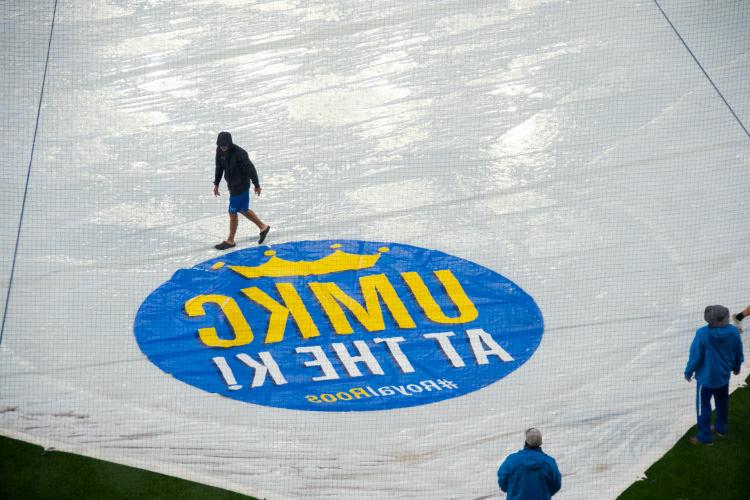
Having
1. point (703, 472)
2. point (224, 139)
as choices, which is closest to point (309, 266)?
point (224, 139)

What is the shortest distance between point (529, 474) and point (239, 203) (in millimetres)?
4652

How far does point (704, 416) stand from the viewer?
792cm

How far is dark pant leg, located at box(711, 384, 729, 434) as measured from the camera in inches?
310

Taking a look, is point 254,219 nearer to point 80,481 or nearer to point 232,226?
point 232,226

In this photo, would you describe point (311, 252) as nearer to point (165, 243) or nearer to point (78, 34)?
point (165, 243)

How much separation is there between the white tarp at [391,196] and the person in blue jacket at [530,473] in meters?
1.06

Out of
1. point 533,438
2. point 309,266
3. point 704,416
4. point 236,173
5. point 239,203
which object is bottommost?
point 533,438

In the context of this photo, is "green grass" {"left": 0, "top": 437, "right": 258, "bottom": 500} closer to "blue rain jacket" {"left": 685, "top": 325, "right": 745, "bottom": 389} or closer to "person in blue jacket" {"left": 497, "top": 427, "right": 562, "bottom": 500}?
"person in blue jacket" {"left": 497, "top": 427, "right": 562, "bottom": 500}

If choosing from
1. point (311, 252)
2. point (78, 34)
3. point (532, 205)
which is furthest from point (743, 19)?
point (78, 34)

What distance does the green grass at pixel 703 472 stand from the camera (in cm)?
746

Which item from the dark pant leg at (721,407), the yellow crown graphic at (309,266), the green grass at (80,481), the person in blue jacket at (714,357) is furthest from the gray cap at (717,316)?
the yellow crown graphic at (309,266)

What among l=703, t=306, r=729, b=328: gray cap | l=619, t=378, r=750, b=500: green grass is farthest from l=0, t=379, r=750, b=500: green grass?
l=703, t=306, r=729, b=328: gray cap

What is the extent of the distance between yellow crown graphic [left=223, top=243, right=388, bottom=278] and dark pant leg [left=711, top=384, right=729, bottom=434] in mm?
3278

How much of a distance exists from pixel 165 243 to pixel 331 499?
3928 millimetres
